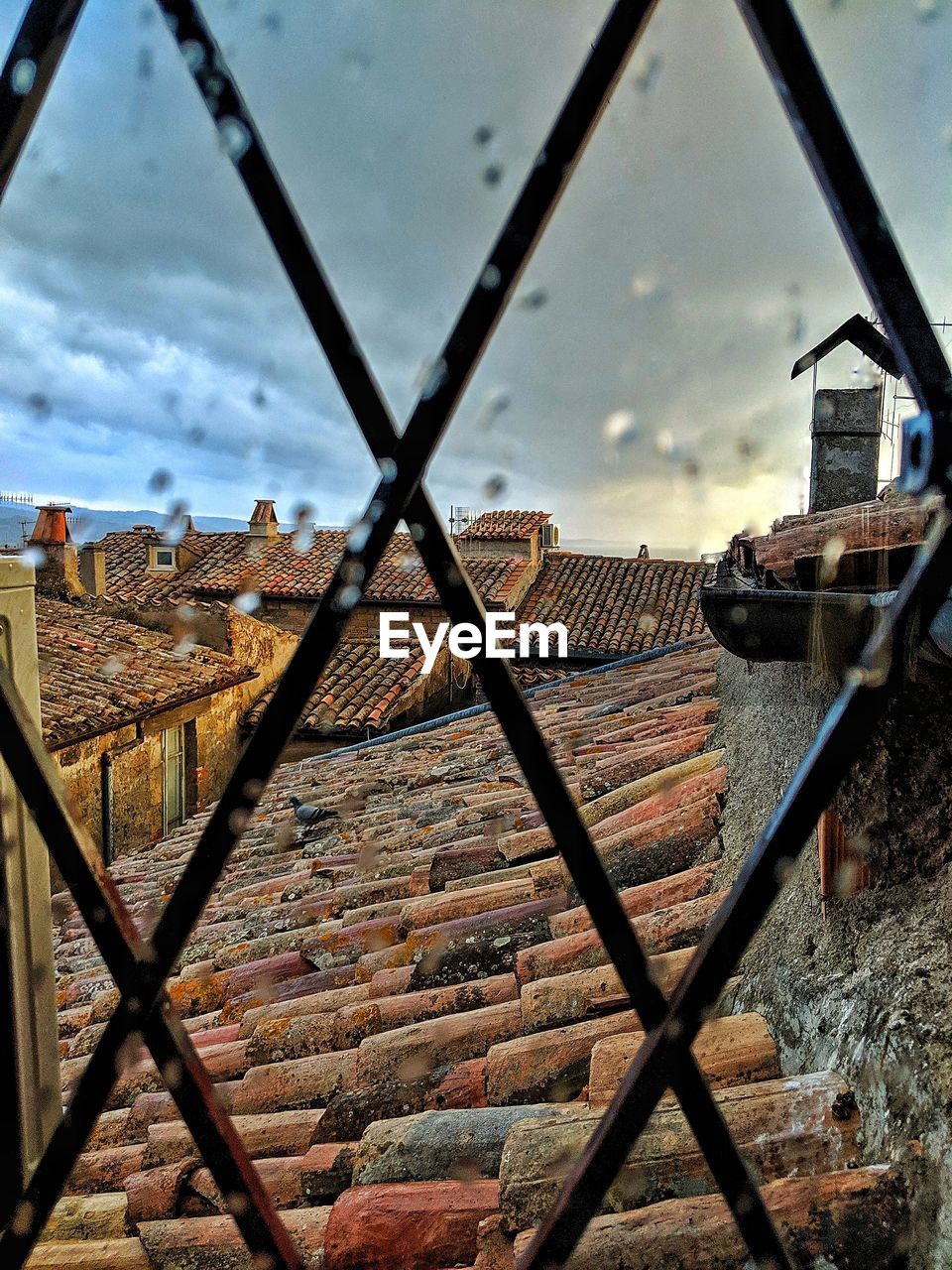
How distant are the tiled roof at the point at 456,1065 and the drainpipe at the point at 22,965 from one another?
0.28 metres

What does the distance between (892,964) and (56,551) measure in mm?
10339

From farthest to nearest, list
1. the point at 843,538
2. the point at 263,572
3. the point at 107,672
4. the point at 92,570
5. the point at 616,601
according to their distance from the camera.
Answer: the point at 263,572, the point at 616,601, the point at 92,570, the point at 107,672, the point at 843,538

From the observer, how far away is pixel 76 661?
715cm

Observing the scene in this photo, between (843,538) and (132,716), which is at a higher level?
(843,538)

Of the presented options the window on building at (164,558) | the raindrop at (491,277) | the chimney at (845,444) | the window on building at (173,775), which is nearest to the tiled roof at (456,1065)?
the raindrop at (491,277)

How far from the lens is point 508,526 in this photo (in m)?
11.8

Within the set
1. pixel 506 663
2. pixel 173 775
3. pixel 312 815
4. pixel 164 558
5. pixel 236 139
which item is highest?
pixel 164 558

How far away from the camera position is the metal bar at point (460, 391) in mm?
542

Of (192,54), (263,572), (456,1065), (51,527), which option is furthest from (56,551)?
(192,54)

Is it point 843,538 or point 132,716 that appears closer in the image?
point 843,538

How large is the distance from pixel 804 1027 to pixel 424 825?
209 cm

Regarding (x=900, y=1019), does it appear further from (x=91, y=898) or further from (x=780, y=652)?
(x=91, y=898)

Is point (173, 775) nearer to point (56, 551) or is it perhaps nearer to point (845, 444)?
point (56, 551)

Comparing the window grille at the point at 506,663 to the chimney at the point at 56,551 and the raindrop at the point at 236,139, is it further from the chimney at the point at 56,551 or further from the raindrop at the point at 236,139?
the chimney at the point at 56,551
